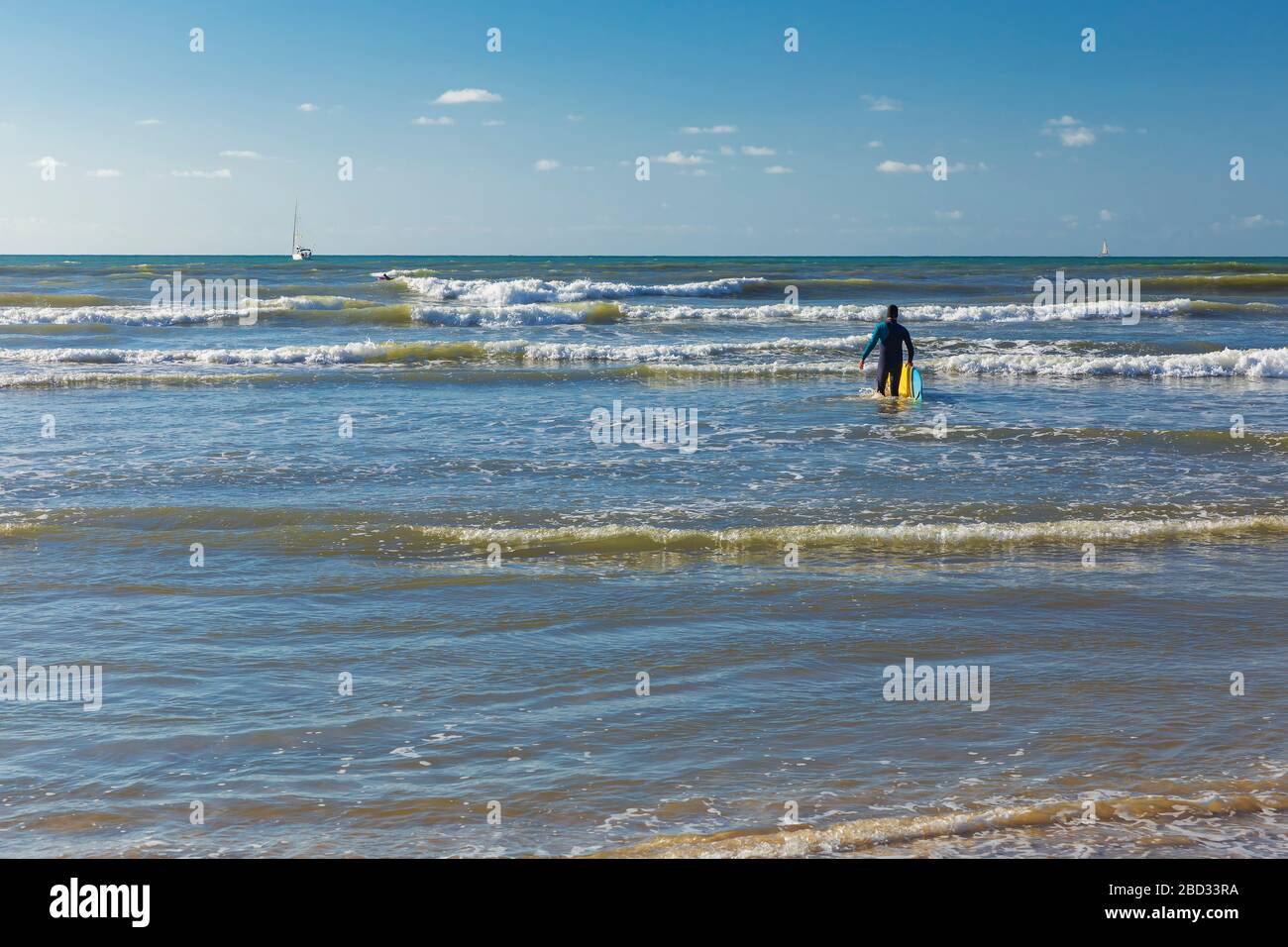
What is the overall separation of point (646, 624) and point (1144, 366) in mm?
17477

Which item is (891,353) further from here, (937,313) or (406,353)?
(937,313)

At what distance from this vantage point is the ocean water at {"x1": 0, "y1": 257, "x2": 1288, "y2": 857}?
4.50 metres

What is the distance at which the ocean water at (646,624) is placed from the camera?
4500 mm

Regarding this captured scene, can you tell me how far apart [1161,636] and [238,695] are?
535 cm

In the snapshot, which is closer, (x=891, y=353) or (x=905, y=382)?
(x=891, y=353)

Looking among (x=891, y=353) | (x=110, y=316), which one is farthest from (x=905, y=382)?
(x=110, y=316)

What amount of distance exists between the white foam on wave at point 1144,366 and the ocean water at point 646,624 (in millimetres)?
3107

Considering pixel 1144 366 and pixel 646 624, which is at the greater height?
pixel 1144 366

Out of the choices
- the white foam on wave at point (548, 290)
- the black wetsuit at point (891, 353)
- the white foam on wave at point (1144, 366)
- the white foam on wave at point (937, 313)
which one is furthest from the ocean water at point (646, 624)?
the white foam on wave at point (548, 290)

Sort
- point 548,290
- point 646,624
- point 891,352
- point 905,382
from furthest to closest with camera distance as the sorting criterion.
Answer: point 548,290 → point 905,382 → point 891,352 → point 646,624

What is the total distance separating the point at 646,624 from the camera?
695 cm

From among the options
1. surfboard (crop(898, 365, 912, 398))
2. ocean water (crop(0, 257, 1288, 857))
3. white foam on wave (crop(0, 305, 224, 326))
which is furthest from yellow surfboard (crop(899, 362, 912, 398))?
white foam on wave (crop(0, 305, 224, 326))
